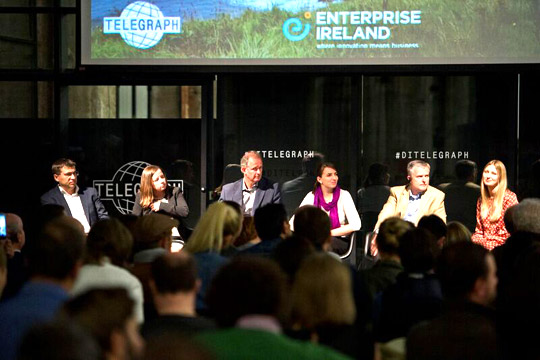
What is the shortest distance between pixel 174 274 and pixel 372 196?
267 inches

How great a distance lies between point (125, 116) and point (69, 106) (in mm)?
631

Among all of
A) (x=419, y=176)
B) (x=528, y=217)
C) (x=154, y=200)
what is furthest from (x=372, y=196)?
(x=528, y=217)

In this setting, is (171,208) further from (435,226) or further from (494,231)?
(435,226)

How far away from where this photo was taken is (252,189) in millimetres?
9250

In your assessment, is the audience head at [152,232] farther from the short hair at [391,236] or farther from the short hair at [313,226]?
the short hair at [391,236]

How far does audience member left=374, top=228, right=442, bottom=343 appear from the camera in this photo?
446 cm

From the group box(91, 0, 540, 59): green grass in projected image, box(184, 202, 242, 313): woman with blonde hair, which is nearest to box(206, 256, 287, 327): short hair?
box(184, 202, 242, 313): woman with blonde hair

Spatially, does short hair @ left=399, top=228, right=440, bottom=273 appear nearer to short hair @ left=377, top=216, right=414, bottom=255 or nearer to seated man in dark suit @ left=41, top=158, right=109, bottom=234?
short hair @ left=377, top=216, right=414, bottom=255

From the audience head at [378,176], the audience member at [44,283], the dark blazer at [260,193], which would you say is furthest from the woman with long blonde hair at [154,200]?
the audience member at [44,283]

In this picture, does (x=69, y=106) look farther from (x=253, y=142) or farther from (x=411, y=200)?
(x=411, y=200)

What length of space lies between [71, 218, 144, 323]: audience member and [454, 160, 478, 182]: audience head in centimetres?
567

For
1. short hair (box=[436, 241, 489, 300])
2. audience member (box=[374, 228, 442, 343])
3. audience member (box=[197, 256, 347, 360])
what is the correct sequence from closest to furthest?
audience member (box=[197, 256, 347, 360])
short hair (box=[436, 241, 489, 300])
audience member (box=[374, 228, 442, 343])

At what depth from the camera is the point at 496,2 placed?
31.4 ft

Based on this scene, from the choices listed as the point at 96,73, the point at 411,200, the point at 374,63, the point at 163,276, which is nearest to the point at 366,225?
the point at 411,200
